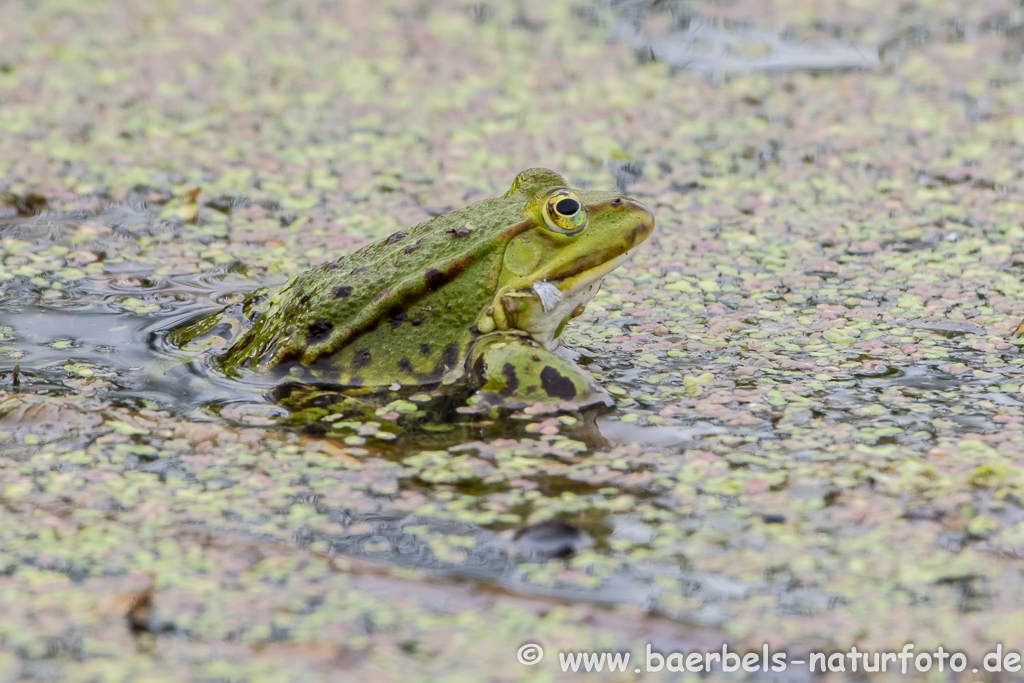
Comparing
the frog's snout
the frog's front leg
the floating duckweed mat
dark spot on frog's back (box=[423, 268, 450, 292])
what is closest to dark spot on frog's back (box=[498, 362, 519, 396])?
the frog's front leg

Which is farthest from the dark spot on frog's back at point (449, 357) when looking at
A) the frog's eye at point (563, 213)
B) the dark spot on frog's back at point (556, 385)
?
the frog's eye at point (563, 213)

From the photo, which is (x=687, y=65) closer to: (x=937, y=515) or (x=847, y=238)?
(x=847, y=238)

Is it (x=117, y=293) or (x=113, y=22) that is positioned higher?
(x=113, y=22)

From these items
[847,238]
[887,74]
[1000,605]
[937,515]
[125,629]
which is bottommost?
[125,629]

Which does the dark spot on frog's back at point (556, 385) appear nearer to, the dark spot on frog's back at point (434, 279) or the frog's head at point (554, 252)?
the frog's head at point (554, 252)

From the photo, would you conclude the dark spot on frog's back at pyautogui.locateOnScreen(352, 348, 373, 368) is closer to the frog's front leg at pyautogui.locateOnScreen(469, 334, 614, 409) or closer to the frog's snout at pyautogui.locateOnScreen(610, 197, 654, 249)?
the frog's front leg at pyautogui.locateOnScreen(469, 334, 614, 409)

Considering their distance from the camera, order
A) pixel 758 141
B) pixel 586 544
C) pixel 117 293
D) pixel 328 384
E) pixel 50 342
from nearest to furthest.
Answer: pixel 586 544
pixel 328 384
pixel 50 342
pixel 117 293
pixel 758 141

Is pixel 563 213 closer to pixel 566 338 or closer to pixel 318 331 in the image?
pixel 566 338

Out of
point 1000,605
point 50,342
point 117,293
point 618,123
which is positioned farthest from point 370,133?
point 1000,605
